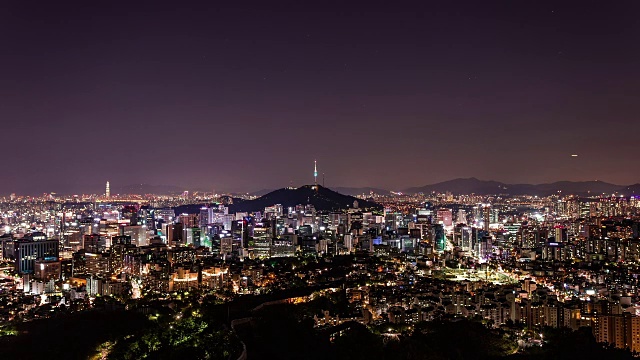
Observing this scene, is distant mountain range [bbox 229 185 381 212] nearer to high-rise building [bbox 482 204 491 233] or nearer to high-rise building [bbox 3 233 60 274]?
high-rise building [bbox 482 204 491 233]

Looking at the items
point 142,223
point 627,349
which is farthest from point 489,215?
point 627,349

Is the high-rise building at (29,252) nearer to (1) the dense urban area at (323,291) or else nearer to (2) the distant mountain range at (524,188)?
(1) the dense urban area at (323,291)

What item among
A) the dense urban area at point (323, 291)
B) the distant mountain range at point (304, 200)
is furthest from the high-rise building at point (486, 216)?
the distant mountain range at point (304, 200)

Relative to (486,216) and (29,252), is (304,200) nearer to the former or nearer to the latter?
(486,216)

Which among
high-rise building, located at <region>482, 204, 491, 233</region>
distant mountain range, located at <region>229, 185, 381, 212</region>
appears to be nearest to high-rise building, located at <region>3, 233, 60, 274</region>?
distant mountain range, located at <region>229, 185, 381, 212</region>

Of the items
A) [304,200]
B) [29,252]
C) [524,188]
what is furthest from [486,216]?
[29,252]

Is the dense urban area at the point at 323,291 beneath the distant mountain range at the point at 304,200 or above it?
beneath
